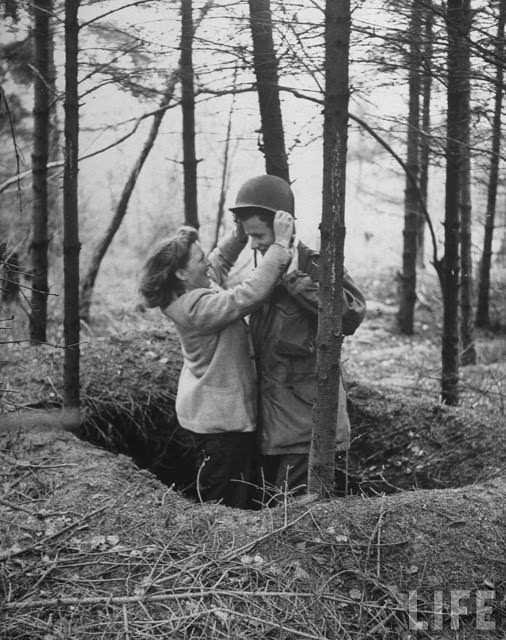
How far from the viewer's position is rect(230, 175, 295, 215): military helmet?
12.5 ft

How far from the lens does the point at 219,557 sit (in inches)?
108

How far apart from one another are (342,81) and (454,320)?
3239 millimetres

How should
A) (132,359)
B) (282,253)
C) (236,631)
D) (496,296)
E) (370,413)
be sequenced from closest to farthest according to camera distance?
1. (236,631)
2. (282,253)
3. (370,413)
4. (132,359)
5. (496,296)

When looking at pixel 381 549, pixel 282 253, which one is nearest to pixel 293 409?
pixel 282 253

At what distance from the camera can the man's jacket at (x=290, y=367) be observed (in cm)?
377

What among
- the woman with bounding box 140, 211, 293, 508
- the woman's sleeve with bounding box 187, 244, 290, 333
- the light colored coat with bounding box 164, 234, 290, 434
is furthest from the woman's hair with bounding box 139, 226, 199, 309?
the woman's sleeve with bounding box 187, 244, 290, 333

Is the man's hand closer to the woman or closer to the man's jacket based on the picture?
the woman

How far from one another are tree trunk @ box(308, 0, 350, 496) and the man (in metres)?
0.70

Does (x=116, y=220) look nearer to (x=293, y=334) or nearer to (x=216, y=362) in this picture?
(x=216, y=362)

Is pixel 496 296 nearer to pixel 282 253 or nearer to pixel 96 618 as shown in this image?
pixel 282 253

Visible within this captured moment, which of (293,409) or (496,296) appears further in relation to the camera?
(496,296)

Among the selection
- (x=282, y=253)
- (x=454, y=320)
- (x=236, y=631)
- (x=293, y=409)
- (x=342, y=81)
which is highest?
(x=342, y=81)

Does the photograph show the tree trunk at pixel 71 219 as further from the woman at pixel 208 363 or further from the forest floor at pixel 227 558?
the woman at pixel 208 363

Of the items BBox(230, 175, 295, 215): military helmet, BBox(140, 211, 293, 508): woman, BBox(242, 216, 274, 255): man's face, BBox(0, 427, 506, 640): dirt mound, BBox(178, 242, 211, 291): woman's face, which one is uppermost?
BBox(230, 175, 295, 215): military helmet
